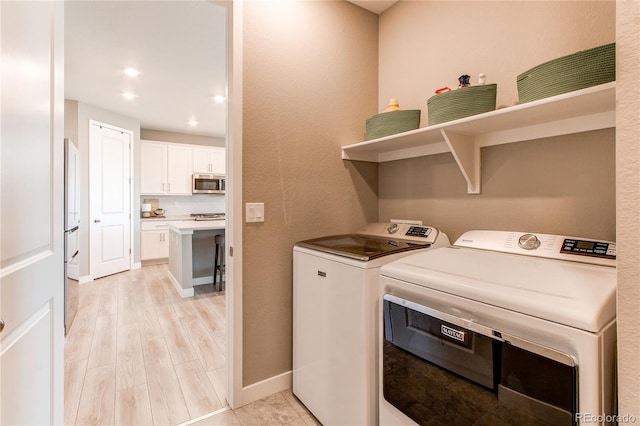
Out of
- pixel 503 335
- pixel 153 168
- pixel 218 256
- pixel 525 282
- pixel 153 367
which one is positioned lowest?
pixel 153 367

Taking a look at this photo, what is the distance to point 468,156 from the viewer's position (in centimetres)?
158

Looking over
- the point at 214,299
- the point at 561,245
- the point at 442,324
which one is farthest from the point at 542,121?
the point at 214,299

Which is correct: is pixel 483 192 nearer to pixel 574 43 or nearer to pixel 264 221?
pixel 574 43

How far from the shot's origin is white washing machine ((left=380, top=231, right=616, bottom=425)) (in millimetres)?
702

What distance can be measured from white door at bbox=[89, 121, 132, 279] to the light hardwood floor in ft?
3.57

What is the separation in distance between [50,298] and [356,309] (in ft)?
3.74

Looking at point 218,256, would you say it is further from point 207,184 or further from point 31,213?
point 31,213

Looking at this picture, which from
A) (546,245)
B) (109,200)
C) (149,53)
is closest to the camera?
(546,245)

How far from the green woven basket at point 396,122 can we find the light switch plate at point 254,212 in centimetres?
84

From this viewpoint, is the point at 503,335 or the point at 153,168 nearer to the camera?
the point at 503,335

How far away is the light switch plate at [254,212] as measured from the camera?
1.68 m

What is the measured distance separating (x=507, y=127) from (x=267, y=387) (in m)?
1.93

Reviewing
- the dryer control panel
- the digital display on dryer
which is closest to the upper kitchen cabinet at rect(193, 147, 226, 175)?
the digital display on dryer

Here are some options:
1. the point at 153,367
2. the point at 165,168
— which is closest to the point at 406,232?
the point at 153,367
